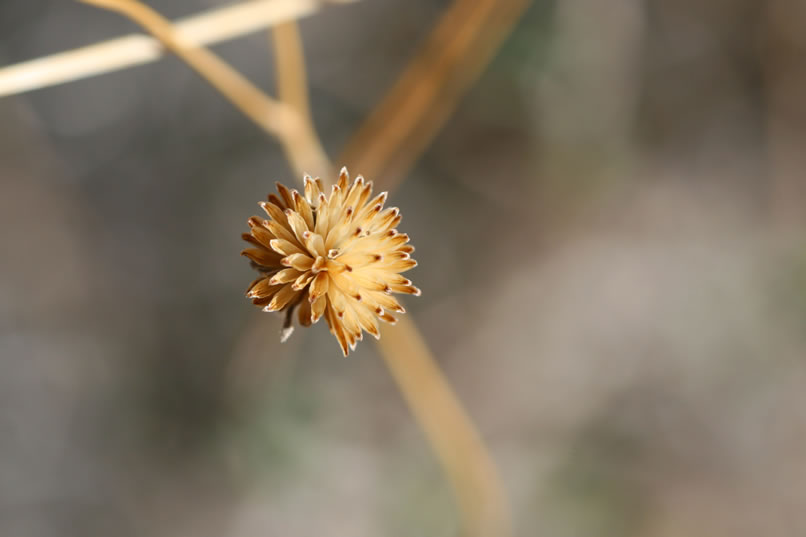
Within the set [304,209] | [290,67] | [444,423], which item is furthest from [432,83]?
[304,209]

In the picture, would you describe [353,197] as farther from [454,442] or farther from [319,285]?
[454,442]

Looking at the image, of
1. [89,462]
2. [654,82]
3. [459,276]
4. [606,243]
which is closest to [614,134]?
[654,82]

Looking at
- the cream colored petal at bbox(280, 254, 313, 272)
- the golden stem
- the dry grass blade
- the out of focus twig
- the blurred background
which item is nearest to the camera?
the cream colored petal at bbox(280, 254, 313, 272)

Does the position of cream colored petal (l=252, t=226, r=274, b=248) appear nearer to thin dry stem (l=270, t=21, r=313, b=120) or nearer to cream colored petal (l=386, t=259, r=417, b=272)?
cream colored petal (l=386, t=259, r=417, b=272)

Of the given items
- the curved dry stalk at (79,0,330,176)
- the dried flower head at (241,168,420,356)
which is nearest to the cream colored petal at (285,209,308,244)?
the dried flower head at (241,168,420,356)

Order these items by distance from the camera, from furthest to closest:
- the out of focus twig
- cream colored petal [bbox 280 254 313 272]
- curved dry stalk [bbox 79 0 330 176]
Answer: curved dry stalk [bbox 79 0 330 176]
the out of focus twig
cream colored petal [bbox 280 254 313 272]

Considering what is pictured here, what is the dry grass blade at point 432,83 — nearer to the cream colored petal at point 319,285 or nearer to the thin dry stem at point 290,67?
the thin dry stem at point 290,67
